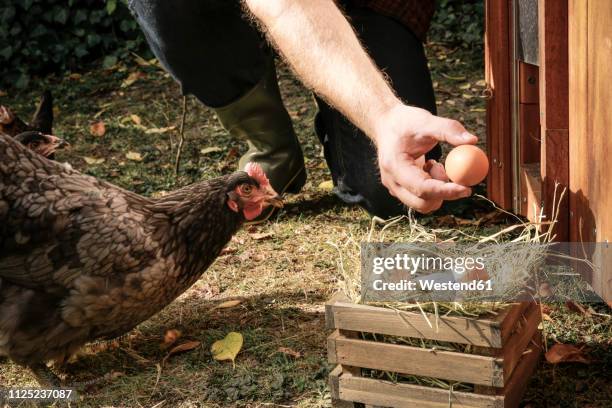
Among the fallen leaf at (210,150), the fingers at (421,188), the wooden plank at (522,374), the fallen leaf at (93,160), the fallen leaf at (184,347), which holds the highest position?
the fingers at (421,188)

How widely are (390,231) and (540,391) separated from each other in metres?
1.31

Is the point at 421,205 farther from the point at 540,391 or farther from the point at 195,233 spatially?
the point at 195,233

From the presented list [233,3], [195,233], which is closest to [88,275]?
[195,233]

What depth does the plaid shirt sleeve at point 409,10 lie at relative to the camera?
Result: 3.64 meters

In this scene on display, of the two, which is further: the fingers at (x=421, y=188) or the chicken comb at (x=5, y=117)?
the chicken comb at (x=5, y=117)

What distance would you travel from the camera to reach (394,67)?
3.63m

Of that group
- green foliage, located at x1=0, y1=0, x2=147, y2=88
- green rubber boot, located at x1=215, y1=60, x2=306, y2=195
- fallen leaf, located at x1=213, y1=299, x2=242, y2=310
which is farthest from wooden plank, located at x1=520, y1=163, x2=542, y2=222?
green foliage, located at x1=0, y1=0, x2=147, y2=88

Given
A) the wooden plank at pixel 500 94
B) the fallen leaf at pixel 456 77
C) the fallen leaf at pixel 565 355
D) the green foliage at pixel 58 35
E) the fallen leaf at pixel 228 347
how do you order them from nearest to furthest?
1. the fallen leaf at pixel 565 355
2. the fallen leaf at pixel 228 347
3. the wooden plank at pixel 500 94
4. the fallen leaf at pixel 456 77
5. the green foliage at pixel 58 35

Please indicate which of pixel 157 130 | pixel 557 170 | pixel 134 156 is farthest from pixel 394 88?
pixel 157 130

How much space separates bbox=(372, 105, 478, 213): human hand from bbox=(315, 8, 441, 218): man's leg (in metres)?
1.62

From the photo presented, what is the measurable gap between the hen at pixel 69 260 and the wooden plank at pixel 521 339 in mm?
1063

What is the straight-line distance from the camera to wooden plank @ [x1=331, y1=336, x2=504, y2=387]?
1.88 metres

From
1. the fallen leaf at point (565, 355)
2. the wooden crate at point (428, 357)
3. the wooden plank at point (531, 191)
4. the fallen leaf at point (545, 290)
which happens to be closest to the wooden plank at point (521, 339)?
the wooden crate at point (428, 357)

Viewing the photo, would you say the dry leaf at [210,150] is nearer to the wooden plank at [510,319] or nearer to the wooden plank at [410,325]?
the wooden plank at [410,325]
